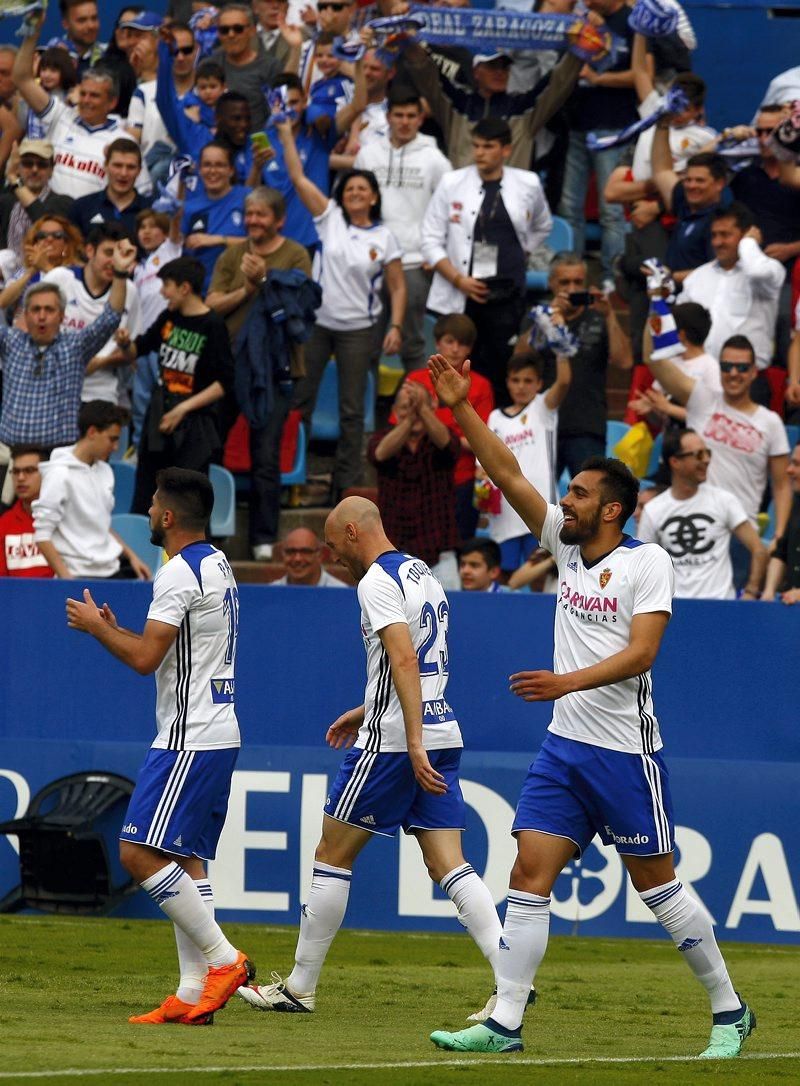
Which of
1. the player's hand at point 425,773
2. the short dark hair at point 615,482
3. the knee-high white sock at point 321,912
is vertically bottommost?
the knee-high white sock at point 321,912

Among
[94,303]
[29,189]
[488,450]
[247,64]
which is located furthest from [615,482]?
[247,64]

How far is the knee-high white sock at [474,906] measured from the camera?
746 centimetres

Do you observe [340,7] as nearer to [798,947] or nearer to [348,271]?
[348,271]

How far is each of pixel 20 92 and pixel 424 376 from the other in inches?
194

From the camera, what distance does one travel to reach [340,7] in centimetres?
1519

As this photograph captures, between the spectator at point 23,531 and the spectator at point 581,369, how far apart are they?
11.5 ft

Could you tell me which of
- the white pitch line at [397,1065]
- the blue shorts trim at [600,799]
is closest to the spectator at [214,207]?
the blue shorts trim at [600,799]

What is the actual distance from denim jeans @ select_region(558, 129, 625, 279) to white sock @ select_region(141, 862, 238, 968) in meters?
9.60

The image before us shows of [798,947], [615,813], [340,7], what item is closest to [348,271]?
[340,7]

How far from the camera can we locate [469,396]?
39.8ft

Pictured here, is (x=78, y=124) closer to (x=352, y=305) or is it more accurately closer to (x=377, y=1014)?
(x=352, y=305)

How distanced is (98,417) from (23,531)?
2.82 ft

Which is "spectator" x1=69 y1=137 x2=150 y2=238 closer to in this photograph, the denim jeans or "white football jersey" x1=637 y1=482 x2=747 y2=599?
the denim jeans

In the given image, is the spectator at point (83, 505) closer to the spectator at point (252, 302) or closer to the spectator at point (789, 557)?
the spectator at point (252, 302)
